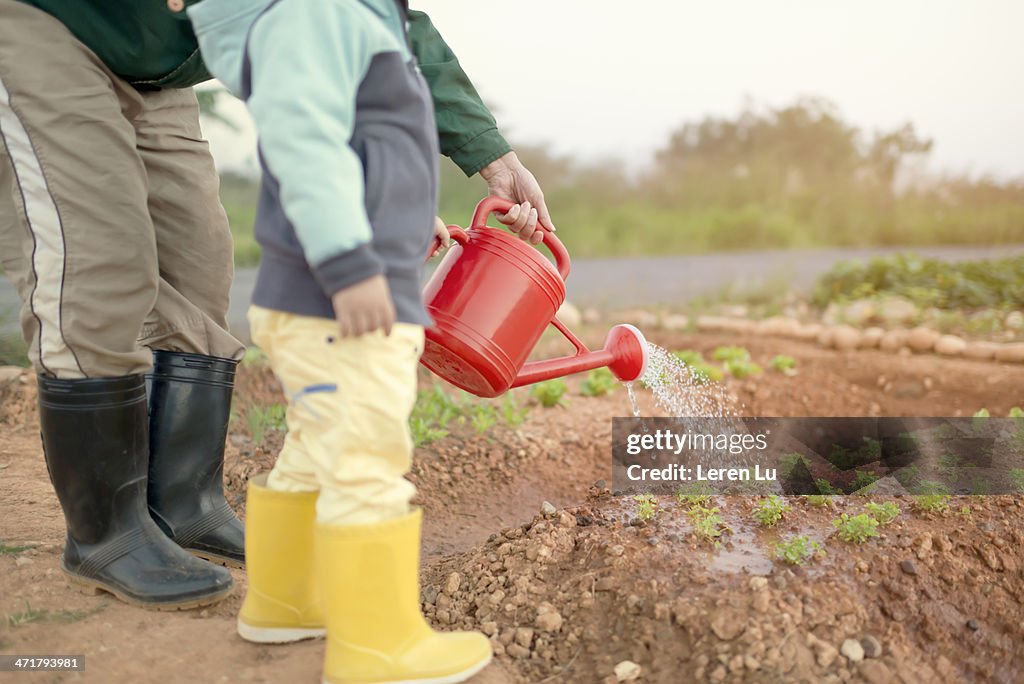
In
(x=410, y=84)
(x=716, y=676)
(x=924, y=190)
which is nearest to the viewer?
(x=410, y=84)

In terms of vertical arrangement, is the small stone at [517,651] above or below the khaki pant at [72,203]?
below

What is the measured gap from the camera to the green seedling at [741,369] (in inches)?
163

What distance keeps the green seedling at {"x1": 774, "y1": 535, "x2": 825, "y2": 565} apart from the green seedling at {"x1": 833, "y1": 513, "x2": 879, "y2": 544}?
0.27 feet

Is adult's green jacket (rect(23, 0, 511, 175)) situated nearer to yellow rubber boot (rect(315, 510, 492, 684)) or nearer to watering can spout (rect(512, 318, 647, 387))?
watering can spout (rect(512, 318, 647, 387))

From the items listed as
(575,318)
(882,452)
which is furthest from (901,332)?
(882,452)

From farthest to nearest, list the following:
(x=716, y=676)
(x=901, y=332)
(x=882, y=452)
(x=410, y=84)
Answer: (x=901, y=332)
(x=882, y=452)
(x=716, y=676)
(x=410, y=84)

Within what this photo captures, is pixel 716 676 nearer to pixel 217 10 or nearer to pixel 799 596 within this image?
pixel 799 596

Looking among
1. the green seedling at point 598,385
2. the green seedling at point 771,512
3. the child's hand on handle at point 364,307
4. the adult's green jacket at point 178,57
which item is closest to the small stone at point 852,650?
the green seedling at point 771,512

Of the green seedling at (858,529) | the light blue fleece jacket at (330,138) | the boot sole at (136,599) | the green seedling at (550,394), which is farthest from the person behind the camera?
the green seedling at (550,394)

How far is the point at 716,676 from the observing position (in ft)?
5.74

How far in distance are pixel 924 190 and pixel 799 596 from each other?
7201 millimetres

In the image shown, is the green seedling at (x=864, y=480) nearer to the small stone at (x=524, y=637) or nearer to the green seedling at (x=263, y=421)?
the small stone at (x=524, y=637)

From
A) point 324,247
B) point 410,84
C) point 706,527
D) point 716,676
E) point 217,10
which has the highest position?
point 217,10

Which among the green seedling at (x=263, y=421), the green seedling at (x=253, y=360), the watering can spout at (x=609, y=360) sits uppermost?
the watering can spout at (x=609, y=360)
